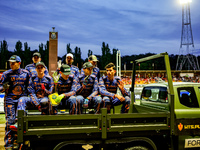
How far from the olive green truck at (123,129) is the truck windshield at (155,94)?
40 cm

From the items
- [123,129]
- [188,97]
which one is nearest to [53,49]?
[188,97]

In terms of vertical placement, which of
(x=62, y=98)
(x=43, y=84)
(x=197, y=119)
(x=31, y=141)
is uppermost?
(x=43, y=84)

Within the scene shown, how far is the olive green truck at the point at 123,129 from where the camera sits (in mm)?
2887

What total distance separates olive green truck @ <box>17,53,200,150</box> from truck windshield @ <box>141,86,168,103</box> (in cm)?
40

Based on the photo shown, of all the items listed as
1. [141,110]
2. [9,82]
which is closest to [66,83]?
[9,82]

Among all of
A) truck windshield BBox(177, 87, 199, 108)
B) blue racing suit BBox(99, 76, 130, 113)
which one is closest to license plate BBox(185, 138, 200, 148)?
truck windshield BBox(177, 87, 199, 108)

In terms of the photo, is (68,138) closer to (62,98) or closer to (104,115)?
Result: (104,115)

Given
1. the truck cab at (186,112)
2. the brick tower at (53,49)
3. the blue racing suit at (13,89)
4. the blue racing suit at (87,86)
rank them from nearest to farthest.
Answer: the truck cab at (186,112)
the blue racing suit at (13,89)
the blue racing suit at (87,86)
the brick tower at (53,49)

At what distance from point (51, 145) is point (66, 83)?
5.10 feet

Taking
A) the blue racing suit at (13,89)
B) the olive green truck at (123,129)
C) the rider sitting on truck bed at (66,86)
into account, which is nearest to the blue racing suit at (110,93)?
the rider sitting on truck bed at (66,86)

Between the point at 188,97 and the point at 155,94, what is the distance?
0.81m

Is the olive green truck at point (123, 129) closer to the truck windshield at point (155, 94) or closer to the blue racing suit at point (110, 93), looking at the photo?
the truck windshield at point (155, 94)

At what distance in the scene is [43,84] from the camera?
14.3ft

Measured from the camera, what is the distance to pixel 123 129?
3084 millimetres
